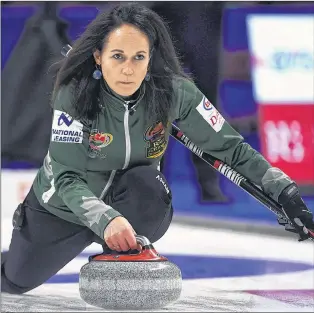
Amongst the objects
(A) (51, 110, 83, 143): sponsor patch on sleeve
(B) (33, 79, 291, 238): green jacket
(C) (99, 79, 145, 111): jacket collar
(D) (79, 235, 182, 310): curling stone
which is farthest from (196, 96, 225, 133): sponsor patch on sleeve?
(D) (79, 235, 182, 310): curling stone

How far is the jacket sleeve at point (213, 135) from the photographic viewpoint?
165 centimetres

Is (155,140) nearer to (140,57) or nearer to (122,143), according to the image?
(122,143)

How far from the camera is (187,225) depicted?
3361mm

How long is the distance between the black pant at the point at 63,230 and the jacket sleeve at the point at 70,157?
126 millimetres

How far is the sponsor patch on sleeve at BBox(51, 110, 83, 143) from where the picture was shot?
62.7 inches

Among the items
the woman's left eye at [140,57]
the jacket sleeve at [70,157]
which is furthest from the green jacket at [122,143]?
the woman's left eye at [140,57]

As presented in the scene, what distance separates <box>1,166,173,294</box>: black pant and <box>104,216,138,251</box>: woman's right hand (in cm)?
28

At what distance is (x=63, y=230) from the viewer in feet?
6.26

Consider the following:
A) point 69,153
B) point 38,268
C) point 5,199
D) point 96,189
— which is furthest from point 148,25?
point 5,199

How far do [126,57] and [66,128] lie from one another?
0.20 metres

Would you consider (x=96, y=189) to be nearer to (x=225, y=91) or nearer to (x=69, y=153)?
(x=69, y=153)

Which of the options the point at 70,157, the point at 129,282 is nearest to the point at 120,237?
the point at 129,282

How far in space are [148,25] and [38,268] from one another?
70 centimetres

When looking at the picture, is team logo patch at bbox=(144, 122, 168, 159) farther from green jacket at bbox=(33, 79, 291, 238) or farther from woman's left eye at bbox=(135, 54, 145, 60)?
woman's left eye at bbox=(135, 54, 145, 60)
